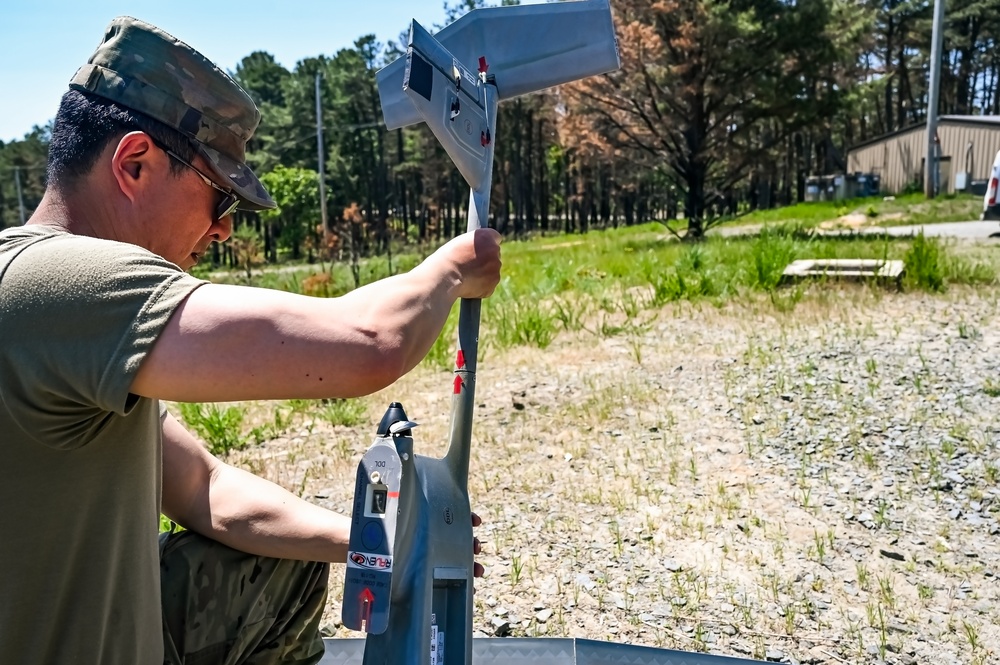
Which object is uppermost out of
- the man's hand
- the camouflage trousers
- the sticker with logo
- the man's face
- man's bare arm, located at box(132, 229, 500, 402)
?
the man's face

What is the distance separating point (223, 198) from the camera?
4.81 feet

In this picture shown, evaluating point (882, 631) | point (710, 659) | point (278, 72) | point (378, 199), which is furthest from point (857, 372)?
point (278, 72)

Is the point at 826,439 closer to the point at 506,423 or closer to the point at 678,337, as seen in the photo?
the point at 506,423

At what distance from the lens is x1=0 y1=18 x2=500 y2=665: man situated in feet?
3.56

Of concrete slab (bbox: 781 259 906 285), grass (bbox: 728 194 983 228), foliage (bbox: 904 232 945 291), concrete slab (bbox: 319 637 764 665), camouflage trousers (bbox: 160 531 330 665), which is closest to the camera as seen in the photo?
camouflage trousers (bbox: 160 531 330 665)

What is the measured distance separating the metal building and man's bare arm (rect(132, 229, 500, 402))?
27461mm

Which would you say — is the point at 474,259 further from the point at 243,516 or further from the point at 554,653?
the point at 554,653

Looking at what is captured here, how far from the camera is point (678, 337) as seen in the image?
5883 mm

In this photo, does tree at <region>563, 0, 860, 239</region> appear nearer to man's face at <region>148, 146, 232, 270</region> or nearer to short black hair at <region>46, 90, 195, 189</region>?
man's face at <region>148, 146, 232, 270</region>

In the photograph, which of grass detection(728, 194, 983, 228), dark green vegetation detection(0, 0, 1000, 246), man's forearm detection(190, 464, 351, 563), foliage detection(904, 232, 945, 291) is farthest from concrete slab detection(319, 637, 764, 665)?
grass detection(728, 194, 983, 228)

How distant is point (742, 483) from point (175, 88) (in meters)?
2.85

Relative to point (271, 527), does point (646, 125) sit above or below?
above

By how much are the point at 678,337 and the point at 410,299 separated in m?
4.81

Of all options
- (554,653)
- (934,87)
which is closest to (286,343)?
(554,653)
